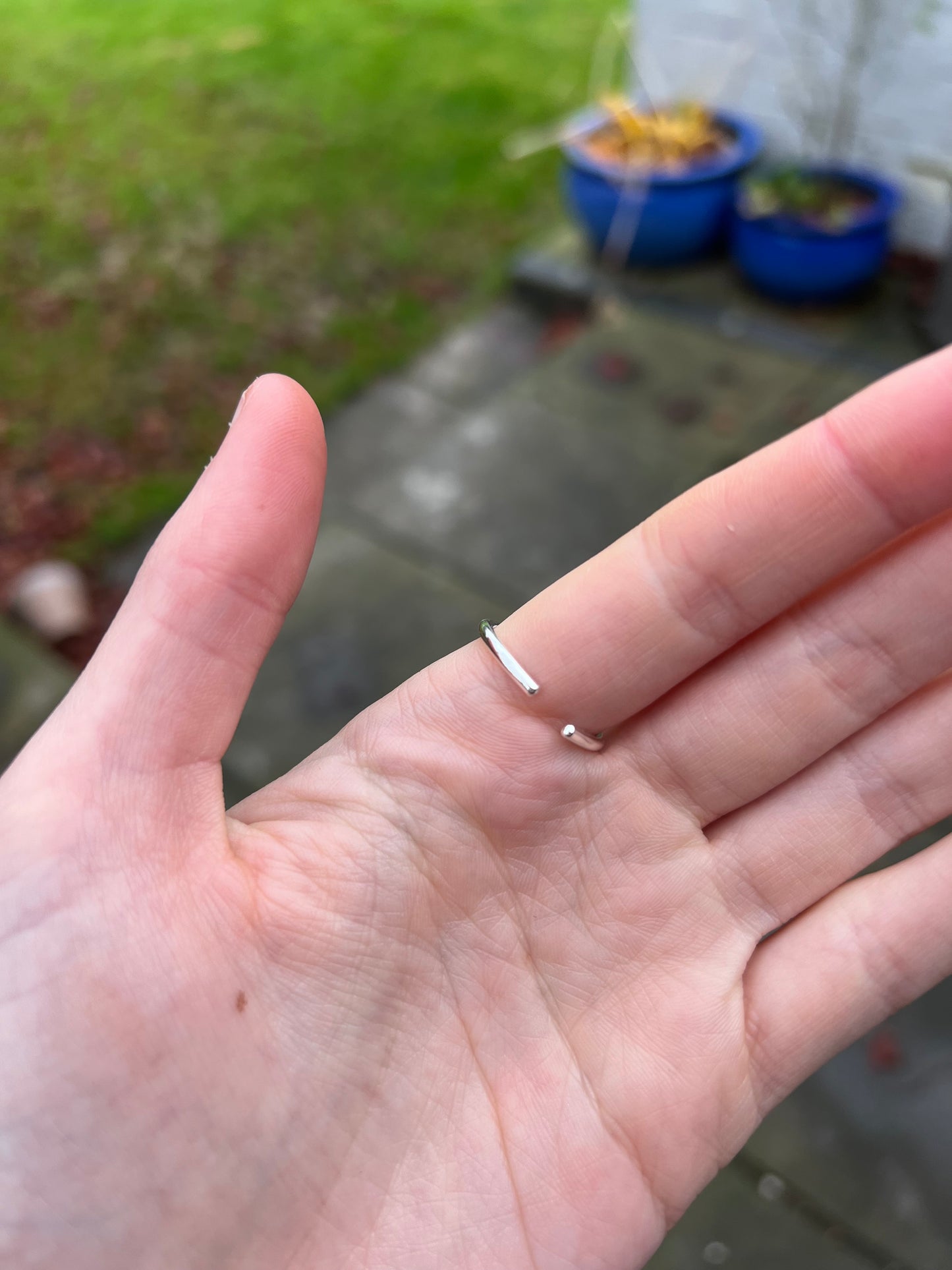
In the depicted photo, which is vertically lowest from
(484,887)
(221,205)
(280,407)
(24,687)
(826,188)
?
(24,687)

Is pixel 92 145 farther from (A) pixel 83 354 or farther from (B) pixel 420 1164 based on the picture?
(B) pixel 420 1164

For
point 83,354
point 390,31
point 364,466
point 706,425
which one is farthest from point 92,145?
point 706,425

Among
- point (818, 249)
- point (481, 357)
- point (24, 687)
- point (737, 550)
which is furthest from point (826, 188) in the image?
point (24, 687)

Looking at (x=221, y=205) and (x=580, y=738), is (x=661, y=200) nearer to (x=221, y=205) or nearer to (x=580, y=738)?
(x=221, y=205)

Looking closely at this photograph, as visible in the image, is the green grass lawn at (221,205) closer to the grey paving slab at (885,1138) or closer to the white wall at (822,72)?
the white wall at (822,72)

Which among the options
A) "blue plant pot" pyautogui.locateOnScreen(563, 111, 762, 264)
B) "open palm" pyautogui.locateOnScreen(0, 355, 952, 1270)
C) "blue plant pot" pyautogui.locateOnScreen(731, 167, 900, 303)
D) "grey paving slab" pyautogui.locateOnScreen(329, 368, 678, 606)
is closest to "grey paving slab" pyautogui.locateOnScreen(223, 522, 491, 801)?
"grey paving slab" pyautogui.locateOnScreen(329, 368, 678, 606)

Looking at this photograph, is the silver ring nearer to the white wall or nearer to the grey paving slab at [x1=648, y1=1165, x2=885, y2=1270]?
the grey paving slab at [x1=648, y1=1165, x2=885, y2=1270]
